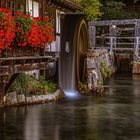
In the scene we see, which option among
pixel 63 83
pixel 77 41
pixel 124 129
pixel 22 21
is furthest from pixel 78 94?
pixel 124 129

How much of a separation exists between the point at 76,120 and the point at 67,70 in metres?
5.82

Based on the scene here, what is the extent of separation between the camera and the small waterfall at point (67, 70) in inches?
668

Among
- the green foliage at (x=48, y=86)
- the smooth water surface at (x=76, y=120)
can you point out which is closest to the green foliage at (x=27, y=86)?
the green foliage at (x=48, y=86)

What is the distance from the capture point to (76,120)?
11.5 meters

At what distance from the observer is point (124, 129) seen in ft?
34.1

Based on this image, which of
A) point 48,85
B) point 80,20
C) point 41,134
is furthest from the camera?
point 80,20

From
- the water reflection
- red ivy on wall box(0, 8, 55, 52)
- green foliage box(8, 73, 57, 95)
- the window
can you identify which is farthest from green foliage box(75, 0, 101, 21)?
the water reflection

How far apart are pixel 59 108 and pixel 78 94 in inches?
129

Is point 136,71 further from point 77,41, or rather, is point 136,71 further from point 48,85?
point 48,85

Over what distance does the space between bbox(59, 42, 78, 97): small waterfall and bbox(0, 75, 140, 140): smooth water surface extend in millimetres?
1335

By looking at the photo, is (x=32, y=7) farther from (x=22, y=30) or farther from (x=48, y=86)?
(x=22, y=30)

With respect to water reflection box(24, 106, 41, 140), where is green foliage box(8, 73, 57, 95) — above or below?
above

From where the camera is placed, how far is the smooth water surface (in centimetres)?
975

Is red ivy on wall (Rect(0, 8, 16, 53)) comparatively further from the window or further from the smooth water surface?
the window
